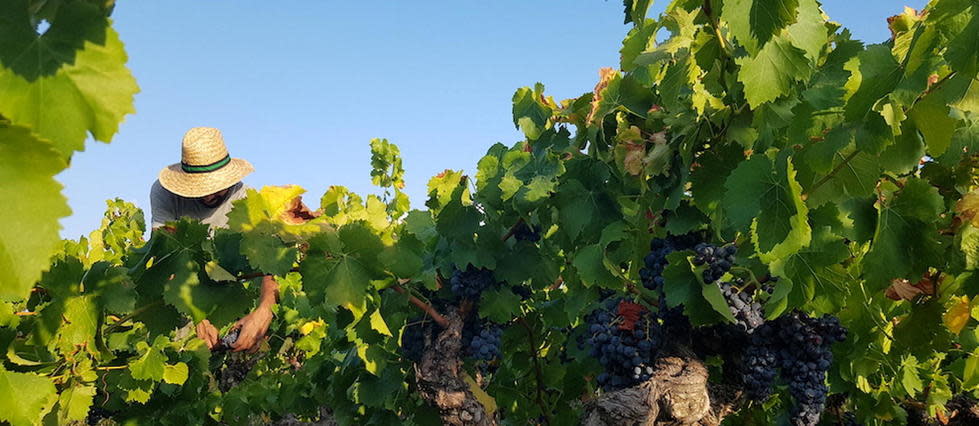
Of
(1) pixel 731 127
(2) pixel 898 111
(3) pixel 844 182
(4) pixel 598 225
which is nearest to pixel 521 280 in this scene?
(4) pixel 598 225

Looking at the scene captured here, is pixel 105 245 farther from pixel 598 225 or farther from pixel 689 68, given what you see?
pixel 689 68

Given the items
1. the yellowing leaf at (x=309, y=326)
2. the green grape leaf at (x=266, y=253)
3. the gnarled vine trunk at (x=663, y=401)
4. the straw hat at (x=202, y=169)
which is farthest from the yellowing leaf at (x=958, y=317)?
the yellowing leaf at (x=309, y=326)

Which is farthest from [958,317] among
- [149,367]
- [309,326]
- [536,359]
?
[309,326]

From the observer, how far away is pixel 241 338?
416cm

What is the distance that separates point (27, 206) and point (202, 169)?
488 centimetres

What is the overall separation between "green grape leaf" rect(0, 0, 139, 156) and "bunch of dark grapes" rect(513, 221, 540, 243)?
7.65 ft

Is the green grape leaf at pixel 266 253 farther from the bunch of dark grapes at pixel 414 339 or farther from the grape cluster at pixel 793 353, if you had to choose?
the grape cluster at pixel 793 353

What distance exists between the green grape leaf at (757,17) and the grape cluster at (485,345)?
6.09 ft

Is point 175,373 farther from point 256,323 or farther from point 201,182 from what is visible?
point 201,182

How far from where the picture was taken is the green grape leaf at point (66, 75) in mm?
897

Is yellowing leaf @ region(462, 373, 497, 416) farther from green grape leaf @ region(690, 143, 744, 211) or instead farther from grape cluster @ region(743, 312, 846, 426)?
green grape leaf @ region(690, 143, 744, 211)

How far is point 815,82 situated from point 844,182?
14.1 inches

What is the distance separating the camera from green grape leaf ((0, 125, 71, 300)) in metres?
0.73

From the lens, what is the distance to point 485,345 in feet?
10.3
